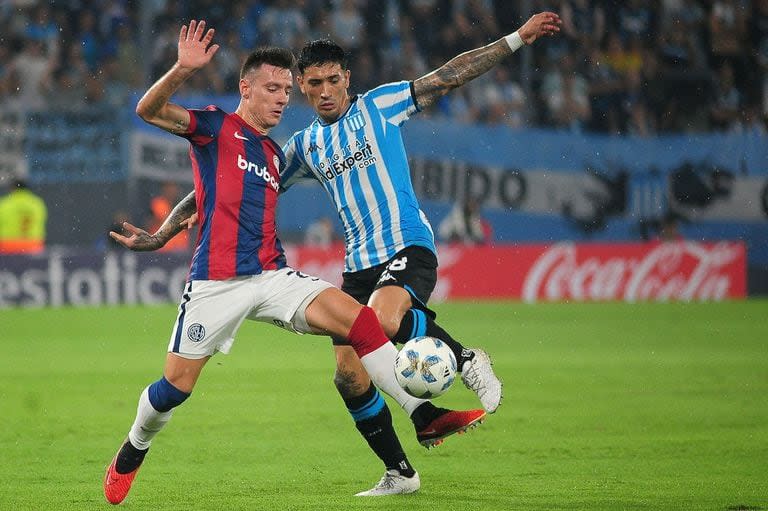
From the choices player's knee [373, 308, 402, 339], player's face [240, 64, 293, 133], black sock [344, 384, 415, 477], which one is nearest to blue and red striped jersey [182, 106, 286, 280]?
player's face [240, 64, 293, 133]

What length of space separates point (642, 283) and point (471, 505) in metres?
14.2

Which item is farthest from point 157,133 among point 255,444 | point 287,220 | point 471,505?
point 471,505

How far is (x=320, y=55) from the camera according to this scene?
6480 millimetres

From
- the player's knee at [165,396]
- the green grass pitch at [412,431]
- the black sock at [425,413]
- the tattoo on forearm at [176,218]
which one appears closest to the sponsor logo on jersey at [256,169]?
the tattoo on forearm at [176,218]

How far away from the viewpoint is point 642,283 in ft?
63.8

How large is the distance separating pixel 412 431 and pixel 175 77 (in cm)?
367

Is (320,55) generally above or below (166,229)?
above

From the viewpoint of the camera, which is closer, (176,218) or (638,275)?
(176,218)

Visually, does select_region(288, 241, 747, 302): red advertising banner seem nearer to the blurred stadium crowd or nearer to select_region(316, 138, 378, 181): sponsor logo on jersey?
the blurred stadium crowd

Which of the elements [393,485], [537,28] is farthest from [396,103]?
[393,485]

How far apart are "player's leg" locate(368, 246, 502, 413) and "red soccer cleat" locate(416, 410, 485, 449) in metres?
0.10

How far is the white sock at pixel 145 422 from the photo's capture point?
5781mm

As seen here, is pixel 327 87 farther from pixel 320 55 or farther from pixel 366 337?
pixel 366 337

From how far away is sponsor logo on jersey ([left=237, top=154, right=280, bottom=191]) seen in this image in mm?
5895
